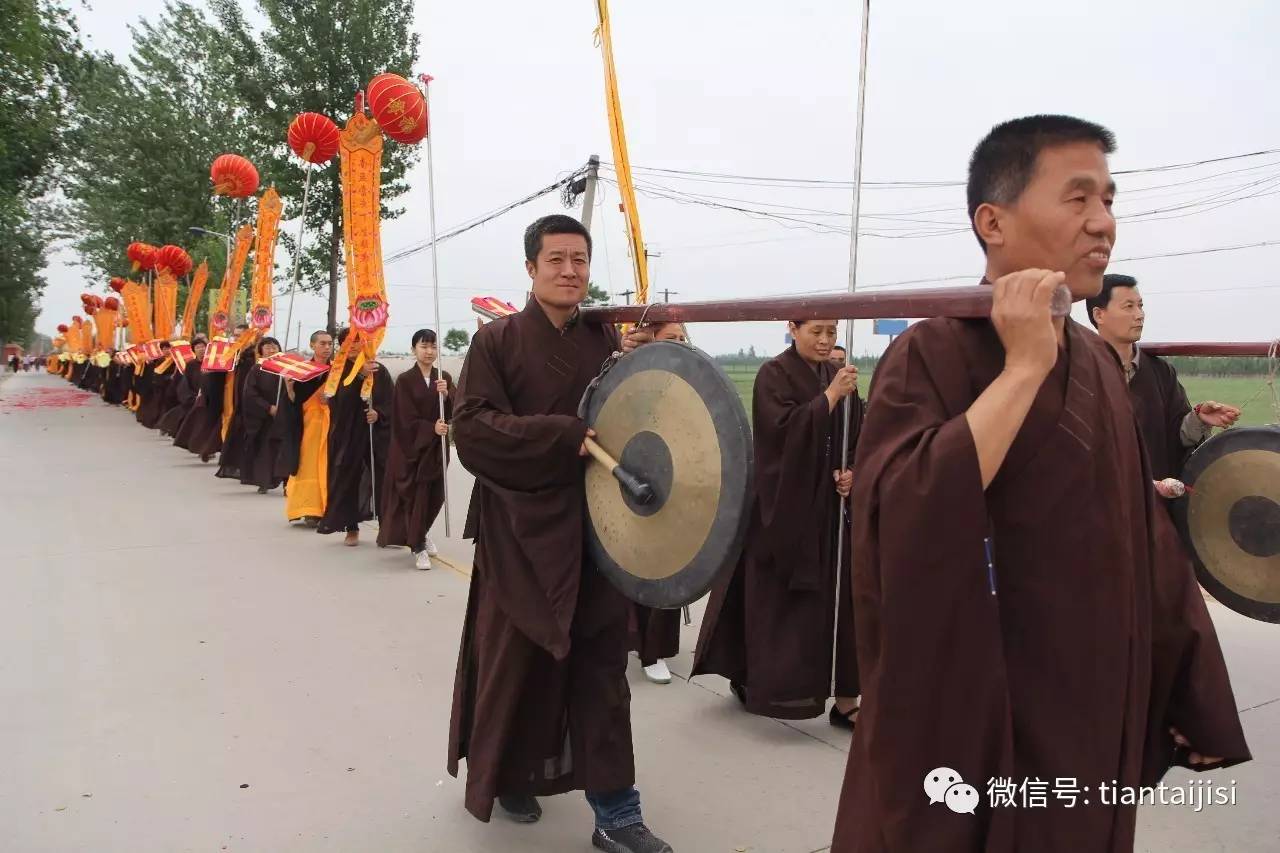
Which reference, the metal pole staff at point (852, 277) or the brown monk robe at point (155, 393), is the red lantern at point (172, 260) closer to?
the brown monk robe at point (155, 393)

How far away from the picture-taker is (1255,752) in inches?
137

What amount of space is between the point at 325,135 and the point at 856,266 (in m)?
8.41

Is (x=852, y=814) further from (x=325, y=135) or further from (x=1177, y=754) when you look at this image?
(x=325, y=135)

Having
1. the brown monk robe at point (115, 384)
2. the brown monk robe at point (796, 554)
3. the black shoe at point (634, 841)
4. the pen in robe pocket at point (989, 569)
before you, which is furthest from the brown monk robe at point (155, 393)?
the pen in robe pocket at point (989, 569)

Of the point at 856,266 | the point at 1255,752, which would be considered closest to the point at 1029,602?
the point at 856,266

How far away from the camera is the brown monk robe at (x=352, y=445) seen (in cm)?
735

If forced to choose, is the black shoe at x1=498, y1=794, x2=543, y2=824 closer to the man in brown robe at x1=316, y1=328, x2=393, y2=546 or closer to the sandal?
the sandal

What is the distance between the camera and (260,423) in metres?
10.2

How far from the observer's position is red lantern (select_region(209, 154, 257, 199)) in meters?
13.9

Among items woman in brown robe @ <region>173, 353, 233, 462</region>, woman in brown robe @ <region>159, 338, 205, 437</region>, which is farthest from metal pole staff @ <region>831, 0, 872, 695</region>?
woman in brown robe @ <region>159, 338, 205, 437</region>

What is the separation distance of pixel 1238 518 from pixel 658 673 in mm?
2427

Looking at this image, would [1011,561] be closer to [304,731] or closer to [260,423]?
[304,731]

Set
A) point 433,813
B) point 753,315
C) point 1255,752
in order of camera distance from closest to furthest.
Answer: point 753,315, point 433,813, point 1255,752

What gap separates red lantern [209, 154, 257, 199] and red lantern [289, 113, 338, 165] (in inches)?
182
